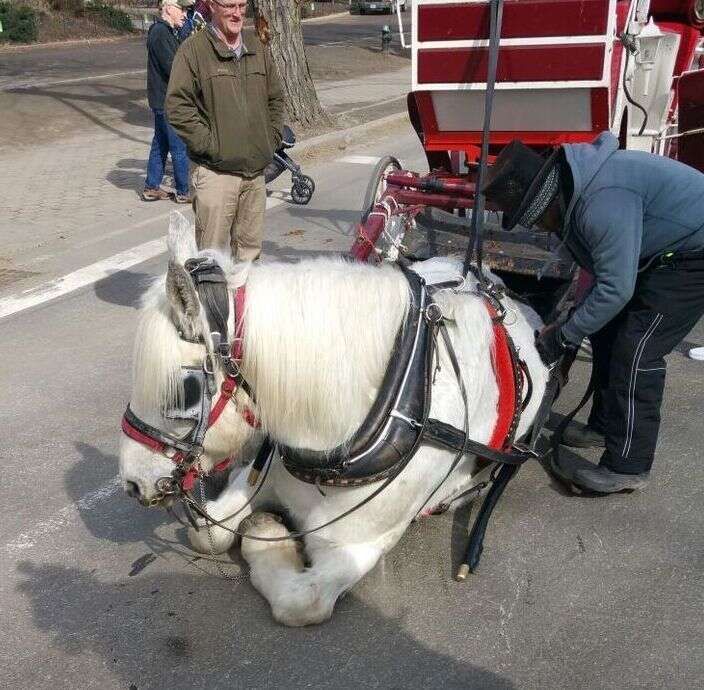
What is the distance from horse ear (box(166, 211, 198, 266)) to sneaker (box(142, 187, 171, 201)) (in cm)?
698

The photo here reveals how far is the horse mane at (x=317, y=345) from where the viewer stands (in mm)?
2143

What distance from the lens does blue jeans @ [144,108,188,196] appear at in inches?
330

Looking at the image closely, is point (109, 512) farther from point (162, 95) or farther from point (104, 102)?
point (104, 102)

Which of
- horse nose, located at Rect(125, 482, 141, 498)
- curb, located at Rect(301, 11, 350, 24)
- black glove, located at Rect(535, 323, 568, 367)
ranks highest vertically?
black glove, located at Rect(535, 323, 568, 367)

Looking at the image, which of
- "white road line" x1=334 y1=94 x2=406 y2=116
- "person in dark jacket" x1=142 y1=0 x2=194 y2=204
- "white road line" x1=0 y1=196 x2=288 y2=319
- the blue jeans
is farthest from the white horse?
"white road line" x1=334 y1=94 x2=406 y2=116

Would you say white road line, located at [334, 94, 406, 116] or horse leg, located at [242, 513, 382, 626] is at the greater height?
horse leg, located at [242, 513, 382, 626]

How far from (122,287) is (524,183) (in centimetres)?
413

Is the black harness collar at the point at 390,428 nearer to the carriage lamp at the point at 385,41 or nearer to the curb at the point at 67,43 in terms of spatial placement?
the carriage lamp at the point at 385,41

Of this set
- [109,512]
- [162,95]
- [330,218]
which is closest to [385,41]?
[162,95]

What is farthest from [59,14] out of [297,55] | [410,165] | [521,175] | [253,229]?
[521,175]

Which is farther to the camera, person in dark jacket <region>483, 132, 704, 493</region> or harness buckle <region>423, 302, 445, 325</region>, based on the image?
person in dark jacket <region>483, 132, 704, 493</region>

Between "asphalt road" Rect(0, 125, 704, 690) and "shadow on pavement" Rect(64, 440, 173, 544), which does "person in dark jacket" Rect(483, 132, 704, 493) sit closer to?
"asphalt road" Rect(0, 125, 704, 690)

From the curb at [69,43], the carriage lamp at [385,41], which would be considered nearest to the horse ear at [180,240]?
the carriage lamp at [385,41]

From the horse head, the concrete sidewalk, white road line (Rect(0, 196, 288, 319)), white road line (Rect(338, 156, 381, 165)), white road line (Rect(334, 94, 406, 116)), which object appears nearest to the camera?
the horse head
